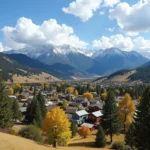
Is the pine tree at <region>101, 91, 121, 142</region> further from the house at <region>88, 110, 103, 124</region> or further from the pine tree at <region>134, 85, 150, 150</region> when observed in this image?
the house at <region>88, 110, 103, 124</region>

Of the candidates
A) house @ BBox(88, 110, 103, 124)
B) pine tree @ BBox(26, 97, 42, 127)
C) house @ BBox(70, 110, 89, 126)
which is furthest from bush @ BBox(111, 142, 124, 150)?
house @ BBox(88, 110, 103, 124)

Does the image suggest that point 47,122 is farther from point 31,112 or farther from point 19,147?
point 31,112

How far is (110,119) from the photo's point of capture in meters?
69.6

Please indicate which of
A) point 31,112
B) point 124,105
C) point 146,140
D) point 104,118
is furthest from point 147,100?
point 31,112

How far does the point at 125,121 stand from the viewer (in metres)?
79.1

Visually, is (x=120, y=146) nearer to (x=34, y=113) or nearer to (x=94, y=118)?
(x=34, y=113)

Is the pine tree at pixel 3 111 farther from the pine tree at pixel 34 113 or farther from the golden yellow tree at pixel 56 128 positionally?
the pine tree at pixel 34 113

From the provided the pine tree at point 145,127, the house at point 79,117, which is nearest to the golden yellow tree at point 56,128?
the pine tree at point 145,127

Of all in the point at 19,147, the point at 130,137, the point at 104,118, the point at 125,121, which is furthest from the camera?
the point at 125,121

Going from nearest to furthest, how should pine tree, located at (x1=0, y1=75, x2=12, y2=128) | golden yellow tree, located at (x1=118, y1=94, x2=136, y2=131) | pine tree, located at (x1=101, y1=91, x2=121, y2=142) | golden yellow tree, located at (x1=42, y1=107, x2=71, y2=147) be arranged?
A: pine tree, located at (x1=0, y1=75, x2=12, y2=128)
golden yellow tree, located at (x1=42, y1=107, x2=71, y2=147)
pine tree, located at (x1=101, y1=91, x2=121, y2=142)
golden yellow tree, located at (x1=118, y1=94, x2=136, y2=131)

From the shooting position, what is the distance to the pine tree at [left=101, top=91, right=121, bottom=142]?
227ft

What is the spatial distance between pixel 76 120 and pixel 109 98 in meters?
38.2

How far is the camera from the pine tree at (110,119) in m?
69.2

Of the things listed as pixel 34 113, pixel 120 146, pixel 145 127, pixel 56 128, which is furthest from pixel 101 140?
pixel 34 113
